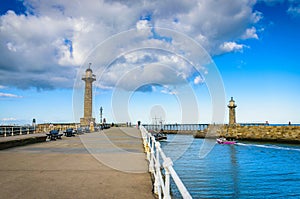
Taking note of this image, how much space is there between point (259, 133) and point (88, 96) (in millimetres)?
38008

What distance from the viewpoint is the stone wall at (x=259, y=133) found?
50.0 m

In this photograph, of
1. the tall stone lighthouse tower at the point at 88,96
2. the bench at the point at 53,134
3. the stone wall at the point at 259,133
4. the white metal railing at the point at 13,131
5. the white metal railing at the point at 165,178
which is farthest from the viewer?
the tall stone lighthouse tower at the point at 88,96

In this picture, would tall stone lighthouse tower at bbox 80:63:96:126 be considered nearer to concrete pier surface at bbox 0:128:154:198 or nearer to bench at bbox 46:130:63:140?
bench at bbox 46:130:63:140

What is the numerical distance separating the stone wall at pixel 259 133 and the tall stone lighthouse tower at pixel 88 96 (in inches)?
1269

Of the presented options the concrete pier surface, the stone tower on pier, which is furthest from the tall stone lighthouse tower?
the concrete pier surface

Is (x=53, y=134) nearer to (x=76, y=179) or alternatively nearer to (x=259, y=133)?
(x=76, y=179)

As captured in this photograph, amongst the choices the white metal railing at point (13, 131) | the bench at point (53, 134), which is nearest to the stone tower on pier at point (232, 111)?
the white metal railing at point (13, 131)

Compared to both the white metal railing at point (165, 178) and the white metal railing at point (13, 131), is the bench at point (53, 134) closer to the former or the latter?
the white metal railing at point (13, 131)

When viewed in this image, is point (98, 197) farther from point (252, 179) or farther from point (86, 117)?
point (86, 117)

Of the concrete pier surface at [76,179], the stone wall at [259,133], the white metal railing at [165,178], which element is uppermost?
the white metal railing at [165,178]

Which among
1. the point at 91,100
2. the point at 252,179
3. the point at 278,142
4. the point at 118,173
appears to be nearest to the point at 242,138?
the point at 278,142

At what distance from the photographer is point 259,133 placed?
192 feet

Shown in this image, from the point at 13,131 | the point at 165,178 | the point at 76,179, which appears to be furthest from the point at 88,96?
the point at 165,178

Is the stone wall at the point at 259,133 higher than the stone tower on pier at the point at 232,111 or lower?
lower
